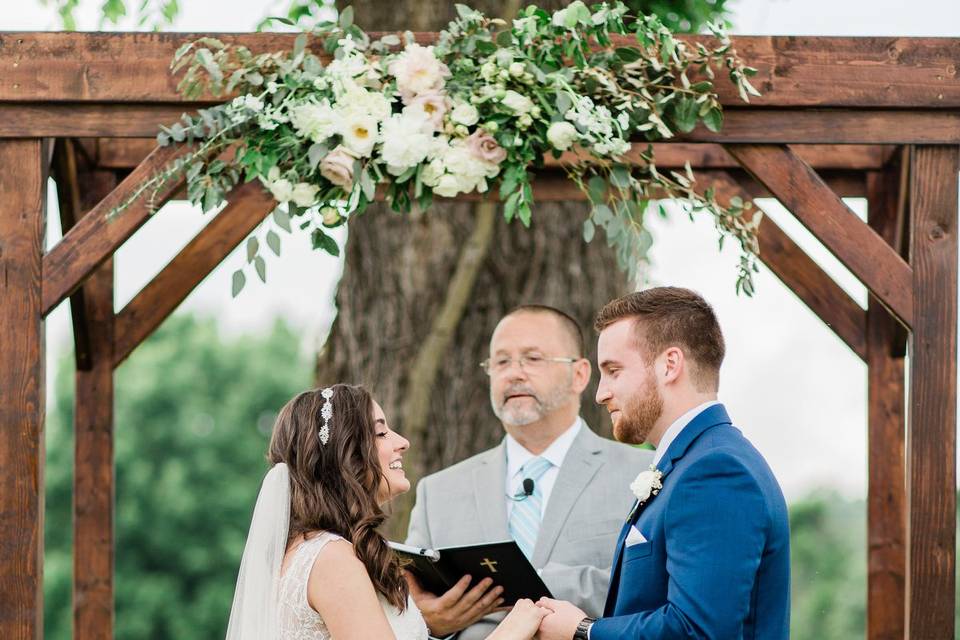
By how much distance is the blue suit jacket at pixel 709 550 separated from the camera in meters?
2.87

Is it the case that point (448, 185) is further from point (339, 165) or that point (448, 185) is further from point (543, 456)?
point (543, 456)

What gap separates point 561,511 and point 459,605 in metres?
0.60

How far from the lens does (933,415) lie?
3551mm

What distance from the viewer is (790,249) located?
16.1 ft

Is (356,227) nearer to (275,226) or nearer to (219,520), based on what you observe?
(275,226)

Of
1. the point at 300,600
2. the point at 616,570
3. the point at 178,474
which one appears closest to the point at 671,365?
the point at 616,570

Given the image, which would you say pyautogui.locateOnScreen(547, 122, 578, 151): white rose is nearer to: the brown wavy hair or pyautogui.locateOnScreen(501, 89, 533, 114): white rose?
pyautogui.locateOnScreen(501, 89, 533, 114): white rose

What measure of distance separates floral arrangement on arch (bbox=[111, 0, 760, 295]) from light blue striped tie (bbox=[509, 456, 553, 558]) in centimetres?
92

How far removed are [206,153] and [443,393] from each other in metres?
2.47

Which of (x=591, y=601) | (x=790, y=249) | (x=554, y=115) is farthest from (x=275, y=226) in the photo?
(x=790, y=249)

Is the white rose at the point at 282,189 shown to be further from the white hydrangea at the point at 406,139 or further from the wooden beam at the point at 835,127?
the wooden beam at the point at 835,127

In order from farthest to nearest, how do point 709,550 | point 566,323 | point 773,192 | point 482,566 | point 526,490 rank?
point 566,323 < point 526,490 < point 773,192 < point 482,566 < point 709,550

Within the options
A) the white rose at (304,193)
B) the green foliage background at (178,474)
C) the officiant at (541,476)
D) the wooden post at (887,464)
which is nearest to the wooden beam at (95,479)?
the officiant at (541,476)

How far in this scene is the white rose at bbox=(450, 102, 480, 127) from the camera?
11.8ft
